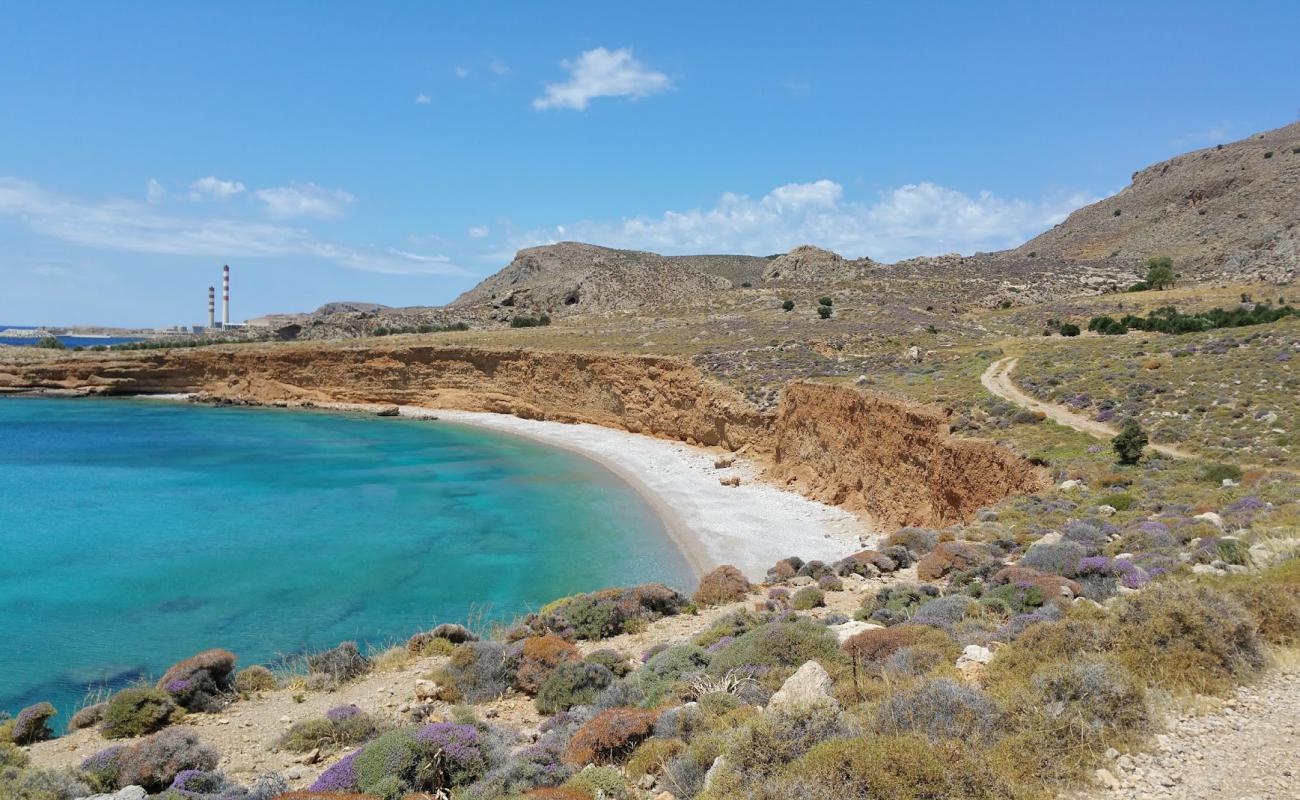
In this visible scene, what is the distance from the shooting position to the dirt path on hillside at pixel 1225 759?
4941mm

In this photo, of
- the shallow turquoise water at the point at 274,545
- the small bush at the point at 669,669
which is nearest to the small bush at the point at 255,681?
the shallow turquoise water at the point at 274,545

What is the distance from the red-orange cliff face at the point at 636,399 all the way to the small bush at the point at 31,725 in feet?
68.0

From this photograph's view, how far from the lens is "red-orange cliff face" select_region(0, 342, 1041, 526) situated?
75.4ft

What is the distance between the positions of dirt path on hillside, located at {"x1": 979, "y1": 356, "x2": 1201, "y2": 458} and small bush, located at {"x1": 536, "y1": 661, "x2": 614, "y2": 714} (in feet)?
52.0

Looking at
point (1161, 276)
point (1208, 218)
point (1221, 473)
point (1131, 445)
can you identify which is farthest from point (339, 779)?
point (1208, 218)

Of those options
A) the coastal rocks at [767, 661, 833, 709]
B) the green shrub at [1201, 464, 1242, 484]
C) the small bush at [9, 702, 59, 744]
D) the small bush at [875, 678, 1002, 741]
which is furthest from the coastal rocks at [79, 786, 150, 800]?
the green shrub at [1201, 464, 1242, 484]

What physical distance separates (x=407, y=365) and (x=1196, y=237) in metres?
70.8

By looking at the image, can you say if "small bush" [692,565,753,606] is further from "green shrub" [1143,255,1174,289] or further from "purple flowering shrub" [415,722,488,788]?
"green shrub" [1143,255,1174,289]

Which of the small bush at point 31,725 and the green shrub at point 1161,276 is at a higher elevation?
the green shrub at point 1161,276

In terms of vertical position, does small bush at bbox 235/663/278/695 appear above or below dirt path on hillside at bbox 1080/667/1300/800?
below

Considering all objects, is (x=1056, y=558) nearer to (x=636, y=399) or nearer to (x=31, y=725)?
(x=31, y=725)

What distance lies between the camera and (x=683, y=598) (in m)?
15.4

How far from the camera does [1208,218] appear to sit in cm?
6544

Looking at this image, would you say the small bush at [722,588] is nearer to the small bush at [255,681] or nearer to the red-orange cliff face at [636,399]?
the small bush at [255,681]
